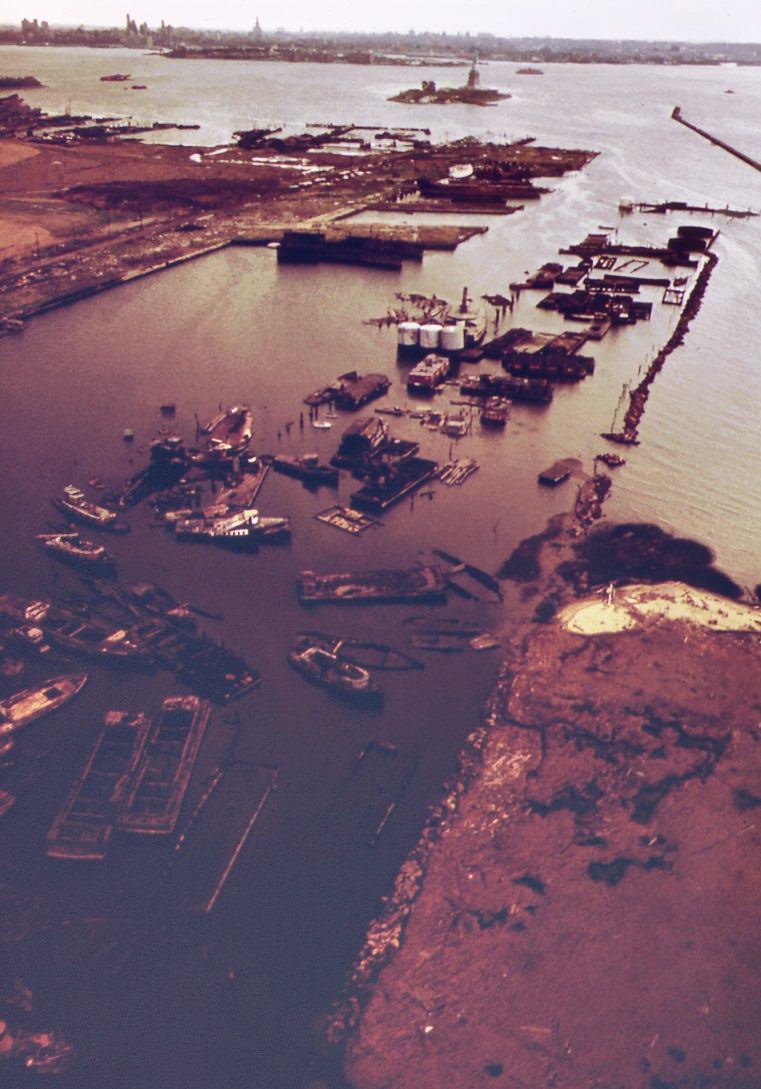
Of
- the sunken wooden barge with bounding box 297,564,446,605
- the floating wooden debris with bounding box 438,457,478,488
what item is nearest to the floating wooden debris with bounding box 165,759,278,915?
the sunken wooden barge with bounding box 297,564,446,605

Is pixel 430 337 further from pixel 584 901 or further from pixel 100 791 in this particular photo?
pixel 584 901

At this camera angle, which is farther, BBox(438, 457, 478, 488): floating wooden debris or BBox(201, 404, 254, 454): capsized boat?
BBox(201, 404, 254, 454): capsized boat

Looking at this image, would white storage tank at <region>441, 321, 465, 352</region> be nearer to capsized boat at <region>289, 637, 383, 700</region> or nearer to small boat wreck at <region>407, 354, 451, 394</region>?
small boat wreck at <region>407, 354, 451, 394</region>

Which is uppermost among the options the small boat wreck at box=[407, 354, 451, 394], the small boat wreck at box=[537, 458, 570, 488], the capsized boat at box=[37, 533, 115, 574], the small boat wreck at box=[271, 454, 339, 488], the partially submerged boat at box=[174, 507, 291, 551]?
the small boat wreck at box=[407, 354, 451, 394]

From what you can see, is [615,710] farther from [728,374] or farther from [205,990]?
[728,374]

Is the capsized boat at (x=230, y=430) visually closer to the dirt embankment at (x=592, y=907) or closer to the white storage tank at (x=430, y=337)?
the white storage tank at (x=430, y=337)
